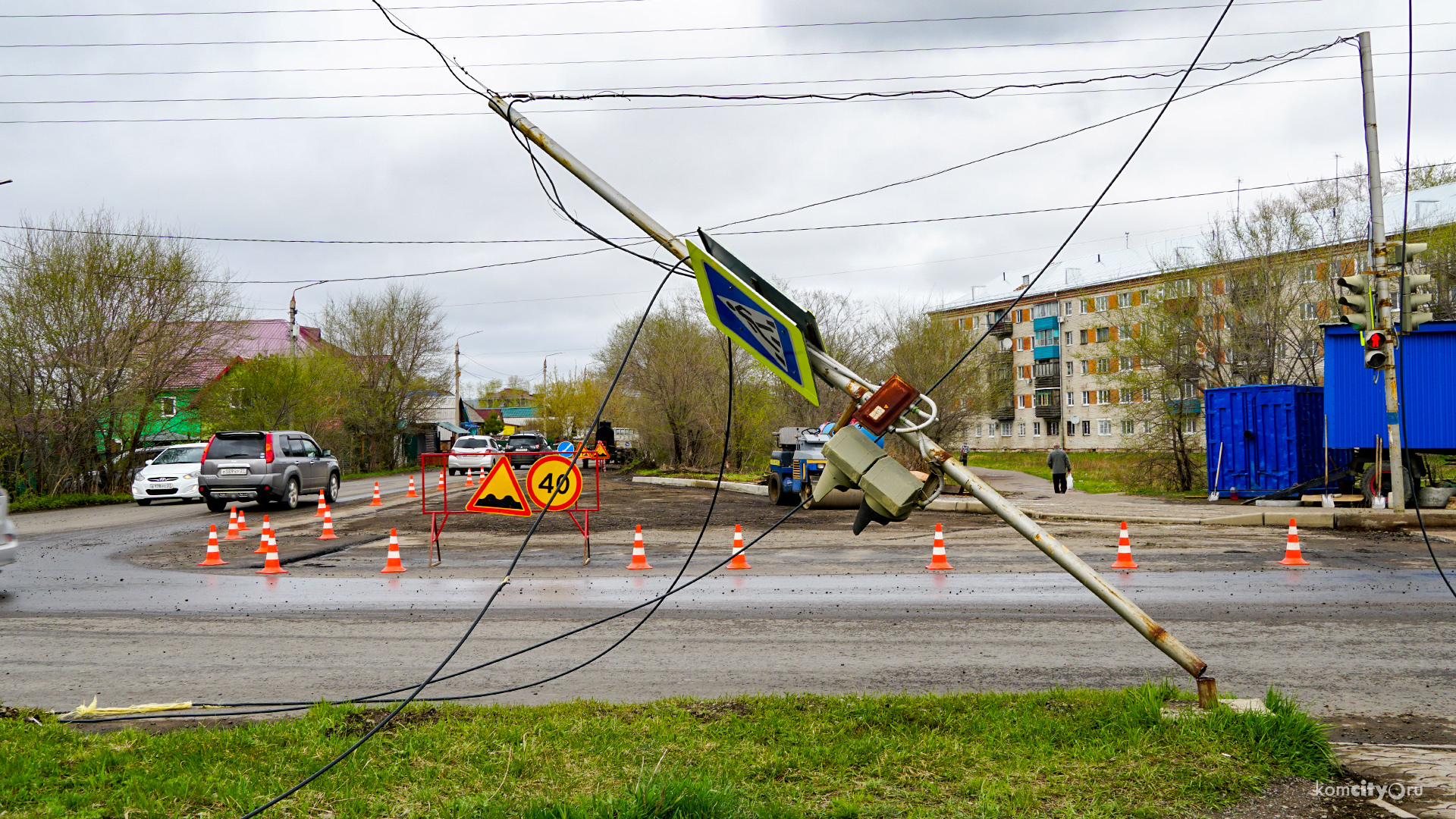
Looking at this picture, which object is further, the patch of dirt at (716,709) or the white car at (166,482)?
the white car at (166,482)

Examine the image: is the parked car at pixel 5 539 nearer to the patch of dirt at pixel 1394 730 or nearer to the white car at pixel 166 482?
the patch of dirt at pixel 1394 730

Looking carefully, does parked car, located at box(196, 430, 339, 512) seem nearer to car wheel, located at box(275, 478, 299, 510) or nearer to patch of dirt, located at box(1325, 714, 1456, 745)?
car wheel, located at box(275, 478, 299, 510)

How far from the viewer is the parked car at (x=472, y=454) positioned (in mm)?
44625

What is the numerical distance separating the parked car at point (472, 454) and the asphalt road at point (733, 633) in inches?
1262

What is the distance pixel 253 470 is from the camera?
2270 centimetres

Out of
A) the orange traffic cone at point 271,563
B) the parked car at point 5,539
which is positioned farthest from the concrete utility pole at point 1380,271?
the parked car at point 5,539

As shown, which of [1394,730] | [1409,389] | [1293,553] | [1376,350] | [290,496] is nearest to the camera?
[1394,730]

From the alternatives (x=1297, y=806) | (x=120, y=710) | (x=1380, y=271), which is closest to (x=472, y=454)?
(x=1380, y=271)

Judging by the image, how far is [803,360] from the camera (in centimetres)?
438

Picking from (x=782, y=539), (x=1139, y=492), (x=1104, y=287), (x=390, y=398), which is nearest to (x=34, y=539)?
(x=782, y=539)

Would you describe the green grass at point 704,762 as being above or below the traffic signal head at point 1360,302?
below

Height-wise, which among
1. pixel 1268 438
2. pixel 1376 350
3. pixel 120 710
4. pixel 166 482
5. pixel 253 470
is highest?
pixel 1376 350

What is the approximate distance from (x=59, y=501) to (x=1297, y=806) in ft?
101

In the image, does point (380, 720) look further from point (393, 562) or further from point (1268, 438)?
point (1268, 438)
